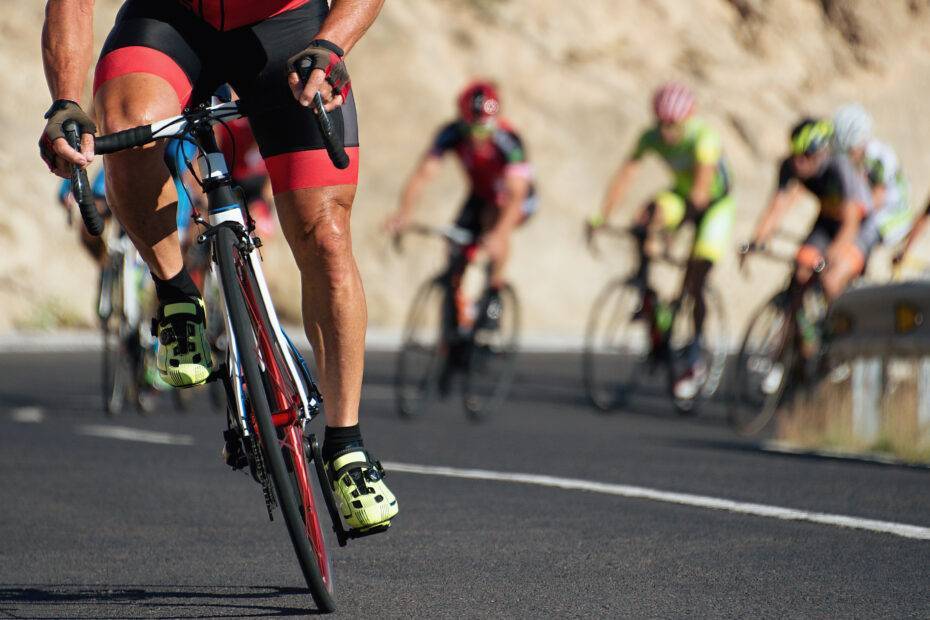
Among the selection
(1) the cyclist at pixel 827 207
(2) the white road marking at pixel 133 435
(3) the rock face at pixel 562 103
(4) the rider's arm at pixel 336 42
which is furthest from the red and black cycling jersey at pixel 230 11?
(3) the rock face at pixel 562 103

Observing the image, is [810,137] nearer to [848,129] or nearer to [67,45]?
[848,129]

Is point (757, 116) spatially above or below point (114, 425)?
above

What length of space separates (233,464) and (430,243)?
76.5ft

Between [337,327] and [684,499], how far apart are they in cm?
249

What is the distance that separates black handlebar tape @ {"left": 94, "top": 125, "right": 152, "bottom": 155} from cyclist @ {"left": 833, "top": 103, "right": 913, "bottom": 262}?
7957 mm

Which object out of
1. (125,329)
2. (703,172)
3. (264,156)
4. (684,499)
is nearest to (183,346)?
(264,156)

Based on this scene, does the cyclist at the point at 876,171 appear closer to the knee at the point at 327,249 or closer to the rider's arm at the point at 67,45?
the knee at the point at 327,249

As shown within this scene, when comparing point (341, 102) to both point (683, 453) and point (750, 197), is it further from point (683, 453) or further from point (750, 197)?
point (750, 197)

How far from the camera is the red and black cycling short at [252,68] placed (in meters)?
4.85

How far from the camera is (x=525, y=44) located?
31.9 m

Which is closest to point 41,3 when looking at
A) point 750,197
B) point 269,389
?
point 750,197

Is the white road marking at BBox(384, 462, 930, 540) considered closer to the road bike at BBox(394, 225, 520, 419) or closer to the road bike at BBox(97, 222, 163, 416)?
the road bike at BBox(394, 225, 520, 419)

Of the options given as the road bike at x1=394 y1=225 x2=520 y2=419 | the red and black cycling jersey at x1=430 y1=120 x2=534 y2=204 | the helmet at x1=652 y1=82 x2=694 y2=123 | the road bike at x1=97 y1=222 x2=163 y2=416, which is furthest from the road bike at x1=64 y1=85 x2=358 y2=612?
the helmet at x1=652 y1=82 x2=694 y2=123

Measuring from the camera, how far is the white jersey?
12750 mm
